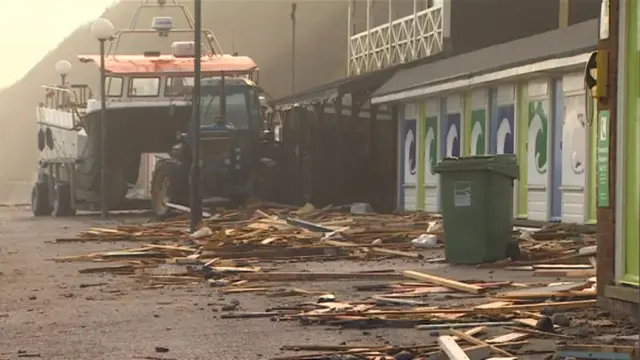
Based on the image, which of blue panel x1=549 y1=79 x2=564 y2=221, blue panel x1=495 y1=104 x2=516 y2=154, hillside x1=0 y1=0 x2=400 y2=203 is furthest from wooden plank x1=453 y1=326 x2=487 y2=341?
hillside x1=0 y1=0 x2=400 y2=203

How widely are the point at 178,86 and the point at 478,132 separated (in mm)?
10349

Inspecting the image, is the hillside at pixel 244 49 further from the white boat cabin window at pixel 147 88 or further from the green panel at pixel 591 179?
the green panel at pixel 591 179

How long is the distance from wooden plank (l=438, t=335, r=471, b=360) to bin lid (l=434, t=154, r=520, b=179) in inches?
308

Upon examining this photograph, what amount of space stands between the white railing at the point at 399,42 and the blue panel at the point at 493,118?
9567mm

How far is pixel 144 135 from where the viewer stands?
3691cm

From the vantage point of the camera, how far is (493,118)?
92.4ft

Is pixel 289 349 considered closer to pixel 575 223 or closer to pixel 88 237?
pixel 575 223

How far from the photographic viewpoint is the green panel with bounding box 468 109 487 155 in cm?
2864

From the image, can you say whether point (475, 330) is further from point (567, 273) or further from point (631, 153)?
point (567, 273)

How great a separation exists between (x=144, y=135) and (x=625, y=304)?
2724 centimetres

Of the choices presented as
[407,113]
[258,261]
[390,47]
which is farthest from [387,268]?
[390,47]

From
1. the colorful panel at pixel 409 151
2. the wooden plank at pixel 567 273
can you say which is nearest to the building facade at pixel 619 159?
the wooden plank at pixel 567 273

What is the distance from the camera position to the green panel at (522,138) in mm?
26375

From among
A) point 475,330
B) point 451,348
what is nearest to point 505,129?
point 475,330
